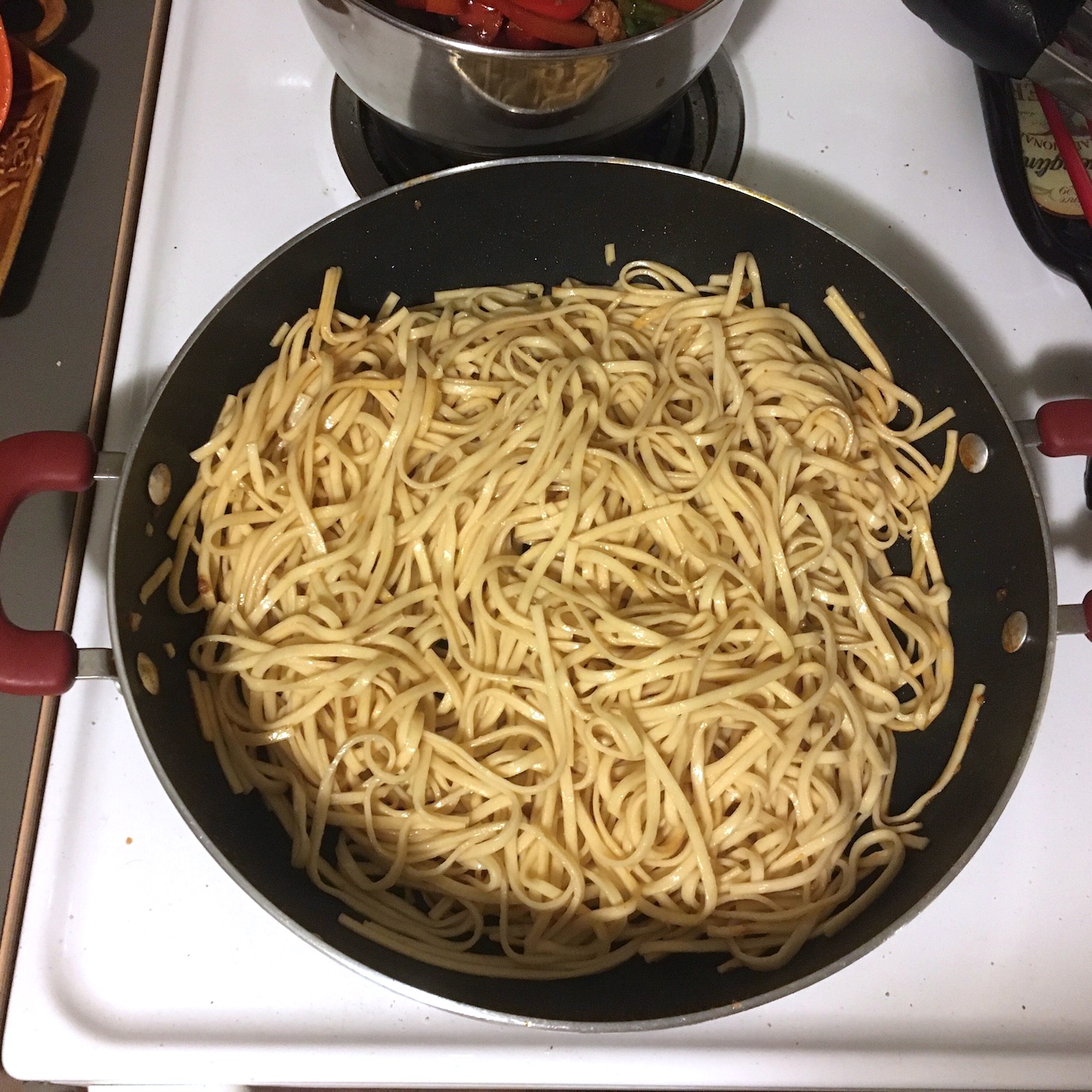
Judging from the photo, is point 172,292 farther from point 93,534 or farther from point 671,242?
point 671,242

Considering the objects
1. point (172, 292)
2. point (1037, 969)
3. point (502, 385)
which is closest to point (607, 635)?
point (502, 385)

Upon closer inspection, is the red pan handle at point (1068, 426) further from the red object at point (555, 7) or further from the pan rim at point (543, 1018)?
the red object at point (555, 7)

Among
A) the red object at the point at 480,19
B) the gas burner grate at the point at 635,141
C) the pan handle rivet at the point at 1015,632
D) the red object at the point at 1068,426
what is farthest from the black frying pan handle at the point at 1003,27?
the pan handle rivet at the point at 1015,632

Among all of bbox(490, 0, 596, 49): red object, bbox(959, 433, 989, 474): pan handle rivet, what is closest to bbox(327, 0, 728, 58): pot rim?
bbox(490, 0, 596, 49): red object

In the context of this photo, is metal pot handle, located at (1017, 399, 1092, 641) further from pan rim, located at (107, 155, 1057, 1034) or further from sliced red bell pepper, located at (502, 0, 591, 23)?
sliced red bell pepper, located at (502, 0, 591, 23)

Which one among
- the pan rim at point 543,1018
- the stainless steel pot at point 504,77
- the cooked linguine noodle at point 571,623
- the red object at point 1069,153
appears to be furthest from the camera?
the red object at point 1069,153

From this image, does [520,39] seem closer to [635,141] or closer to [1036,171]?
[635,141]
